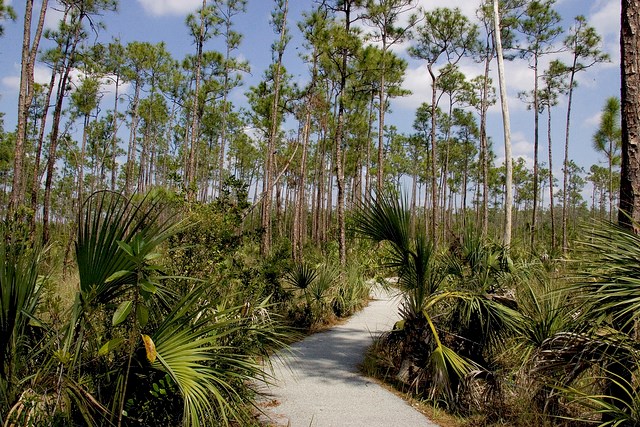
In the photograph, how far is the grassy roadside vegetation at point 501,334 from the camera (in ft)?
12.3

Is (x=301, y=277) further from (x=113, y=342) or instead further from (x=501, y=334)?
(x=113, y=342)

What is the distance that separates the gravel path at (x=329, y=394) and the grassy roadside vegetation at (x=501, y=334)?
16.2 inches

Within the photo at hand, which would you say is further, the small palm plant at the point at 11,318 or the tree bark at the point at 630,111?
the tree bark at the point at 630,111

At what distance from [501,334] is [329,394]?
7.64 ft

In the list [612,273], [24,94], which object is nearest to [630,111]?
[612,273]

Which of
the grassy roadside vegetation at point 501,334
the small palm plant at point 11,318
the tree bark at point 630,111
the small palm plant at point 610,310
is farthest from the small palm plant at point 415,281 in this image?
the small palm plant at point 11,318

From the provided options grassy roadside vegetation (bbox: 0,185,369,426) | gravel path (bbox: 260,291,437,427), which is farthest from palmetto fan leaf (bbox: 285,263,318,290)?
grassy roadside vegetation (bbox: 0,185,369,426)

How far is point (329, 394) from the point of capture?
5.78 m

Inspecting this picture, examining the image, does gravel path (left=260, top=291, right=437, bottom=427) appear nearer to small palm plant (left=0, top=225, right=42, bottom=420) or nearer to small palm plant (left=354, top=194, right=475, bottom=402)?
small palm plant (left=354, top=194, right=475, bottom=402)

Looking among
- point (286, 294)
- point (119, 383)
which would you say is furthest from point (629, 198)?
point (286, 294)

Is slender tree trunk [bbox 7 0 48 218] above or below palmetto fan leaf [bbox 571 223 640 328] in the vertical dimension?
above

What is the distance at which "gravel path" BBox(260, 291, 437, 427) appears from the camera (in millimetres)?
4945

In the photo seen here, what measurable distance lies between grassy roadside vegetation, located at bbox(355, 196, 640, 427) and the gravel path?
0.41 meters

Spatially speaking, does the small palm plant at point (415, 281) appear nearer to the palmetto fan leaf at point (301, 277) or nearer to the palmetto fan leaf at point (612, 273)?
the palmetto fan leaf at point (612, 273)
